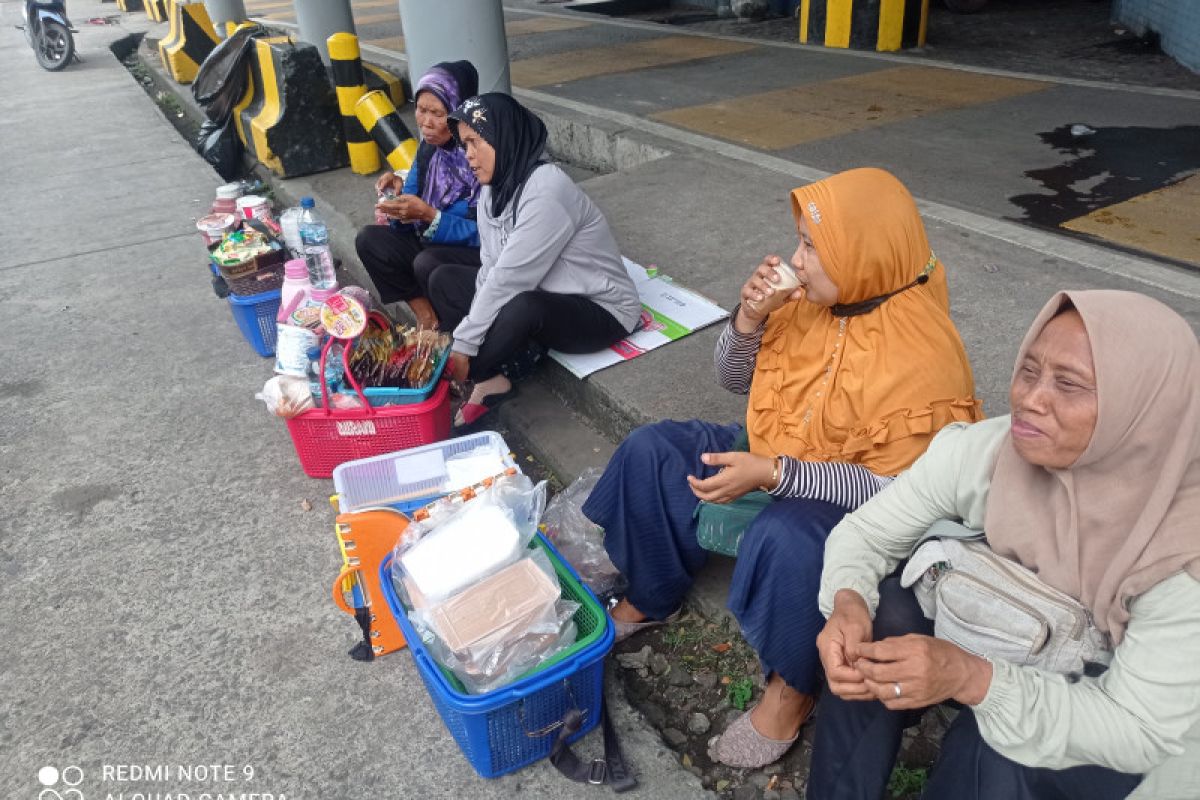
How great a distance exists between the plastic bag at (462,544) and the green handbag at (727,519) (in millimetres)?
440

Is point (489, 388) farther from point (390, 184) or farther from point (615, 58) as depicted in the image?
point (615, 58)

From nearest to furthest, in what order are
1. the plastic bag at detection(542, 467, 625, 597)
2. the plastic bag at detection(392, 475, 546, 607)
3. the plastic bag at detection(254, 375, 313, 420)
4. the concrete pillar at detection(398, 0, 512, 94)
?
1. the plastic bag at detection(392, 475, 546, 607)
2. the plastic bag at detection(542, 467, 625, 597)
3. the plastic bag at detection(254, 375, 313, 420)
4. the concrete pillar at detection(398, 0, 512, 94)

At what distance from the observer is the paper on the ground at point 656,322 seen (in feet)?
10.8

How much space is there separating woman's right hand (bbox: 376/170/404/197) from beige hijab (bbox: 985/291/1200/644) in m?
3.33

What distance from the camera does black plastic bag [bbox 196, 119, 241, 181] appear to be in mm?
A: 6660

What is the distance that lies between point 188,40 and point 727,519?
990 centimetres

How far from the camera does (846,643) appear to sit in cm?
161

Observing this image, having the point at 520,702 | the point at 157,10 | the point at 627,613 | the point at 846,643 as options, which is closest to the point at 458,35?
the point at 627,613

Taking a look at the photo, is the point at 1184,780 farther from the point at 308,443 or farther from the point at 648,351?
the point at 308,443

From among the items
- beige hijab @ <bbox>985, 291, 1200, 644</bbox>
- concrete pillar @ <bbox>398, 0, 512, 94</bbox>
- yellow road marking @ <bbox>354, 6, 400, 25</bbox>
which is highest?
concrete pillar @ <bbox>398, 0, 512, 94</bbox>

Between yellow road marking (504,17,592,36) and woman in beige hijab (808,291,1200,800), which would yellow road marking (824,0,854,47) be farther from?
woman in beige hijab (808,291,1200,800)

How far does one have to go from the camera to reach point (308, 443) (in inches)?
124

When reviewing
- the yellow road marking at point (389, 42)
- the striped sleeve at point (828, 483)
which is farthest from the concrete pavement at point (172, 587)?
the yellow road marking at point (389, 42)

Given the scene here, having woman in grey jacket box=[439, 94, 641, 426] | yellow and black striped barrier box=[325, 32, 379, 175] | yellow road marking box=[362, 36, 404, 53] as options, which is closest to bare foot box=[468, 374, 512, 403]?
woman in grey jacket box=[439, 94, 641, 426]
